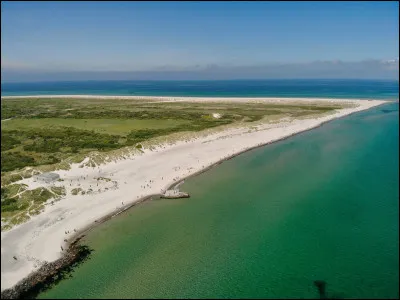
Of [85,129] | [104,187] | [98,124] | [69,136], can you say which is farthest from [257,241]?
[98,124]

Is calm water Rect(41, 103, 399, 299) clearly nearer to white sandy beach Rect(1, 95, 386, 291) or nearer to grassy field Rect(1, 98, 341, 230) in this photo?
white sandy beach Rect(1, 95, 386, 291)

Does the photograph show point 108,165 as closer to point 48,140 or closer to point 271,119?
point 48,140

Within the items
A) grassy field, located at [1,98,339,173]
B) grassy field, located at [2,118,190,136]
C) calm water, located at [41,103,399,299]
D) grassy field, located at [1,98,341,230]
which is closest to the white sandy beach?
grassy field, located at [1,98,341,230]

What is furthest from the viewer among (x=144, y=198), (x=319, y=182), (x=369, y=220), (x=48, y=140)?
(x=48, y=140)

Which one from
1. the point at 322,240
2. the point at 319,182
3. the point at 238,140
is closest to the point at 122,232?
the point at 322,240

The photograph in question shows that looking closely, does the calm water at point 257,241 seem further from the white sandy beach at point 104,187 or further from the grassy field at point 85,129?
the grassy field at point 85,129

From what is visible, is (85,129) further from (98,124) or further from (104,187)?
(104,187)

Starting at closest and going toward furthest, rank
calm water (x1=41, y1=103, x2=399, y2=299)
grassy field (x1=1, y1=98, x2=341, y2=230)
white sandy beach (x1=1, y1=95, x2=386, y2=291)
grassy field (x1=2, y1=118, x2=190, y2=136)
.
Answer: calm water (x1=41, y1=103, x2=399, y2=299) → white sandy beach (x1=1, y1=95, x2=386, y2=291) → grassy field (x1=1, y1=98, x2=341, y2=230) → grassy field (x1=2, y1=118, x2=190, y2=136)
